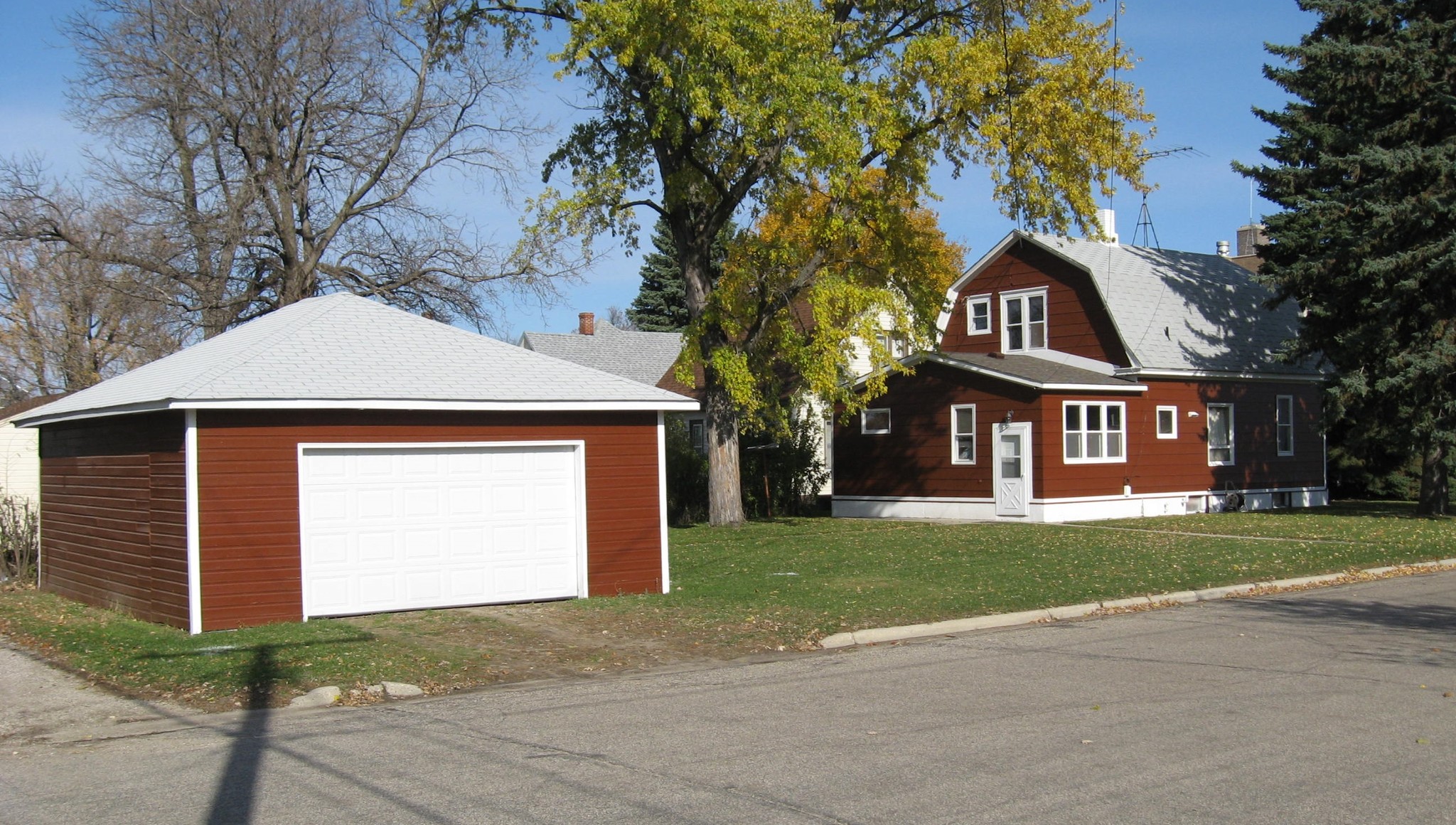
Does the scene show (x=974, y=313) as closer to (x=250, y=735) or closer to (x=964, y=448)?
(x=964, y=448)

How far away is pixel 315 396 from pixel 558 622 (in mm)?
3896

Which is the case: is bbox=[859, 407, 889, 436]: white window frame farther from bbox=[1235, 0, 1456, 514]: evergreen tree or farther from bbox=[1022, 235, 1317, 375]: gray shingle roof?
bbox=[1235, 0, 1456, 514]: evergreen tree

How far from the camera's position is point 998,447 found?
29844mm

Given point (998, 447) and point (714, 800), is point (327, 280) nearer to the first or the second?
point (998, 447)

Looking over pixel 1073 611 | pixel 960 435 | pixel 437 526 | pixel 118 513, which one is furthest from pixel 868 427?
pixel 118 513

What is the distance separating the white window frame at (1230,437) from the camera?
32312mm

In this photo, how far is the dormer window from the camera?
33.4m

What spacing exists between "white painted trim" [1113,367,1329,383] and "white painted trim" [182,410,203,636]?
76.0 feet

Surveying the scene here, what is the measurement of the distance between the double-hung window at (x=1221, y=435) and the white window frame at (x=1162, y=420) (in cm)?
143

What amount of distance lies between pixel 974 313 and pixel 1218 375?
22.2 ft

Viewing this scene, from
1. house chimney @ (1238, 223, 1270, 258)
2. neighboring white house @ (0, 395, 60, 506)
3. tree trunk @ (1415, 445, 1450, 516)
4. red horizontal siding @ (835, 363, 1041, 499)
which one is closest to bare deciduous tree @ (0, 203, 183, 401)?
neighboring white house @ (0, 395, 60, 506)

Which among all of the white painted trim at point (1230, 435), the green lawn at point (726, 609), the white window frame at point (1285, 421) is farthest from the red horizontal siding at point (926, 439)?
the white window frame at point (1285, 421)

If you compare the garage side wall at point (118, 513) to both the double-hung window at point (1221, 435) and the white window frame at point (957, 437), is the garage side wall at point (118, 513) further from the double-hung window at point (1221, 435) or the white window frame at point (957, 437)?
the double-hung window at point (1221, 435)

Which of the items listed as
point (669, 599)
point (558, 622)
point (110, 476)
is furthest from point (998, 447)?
point (110, 476)
